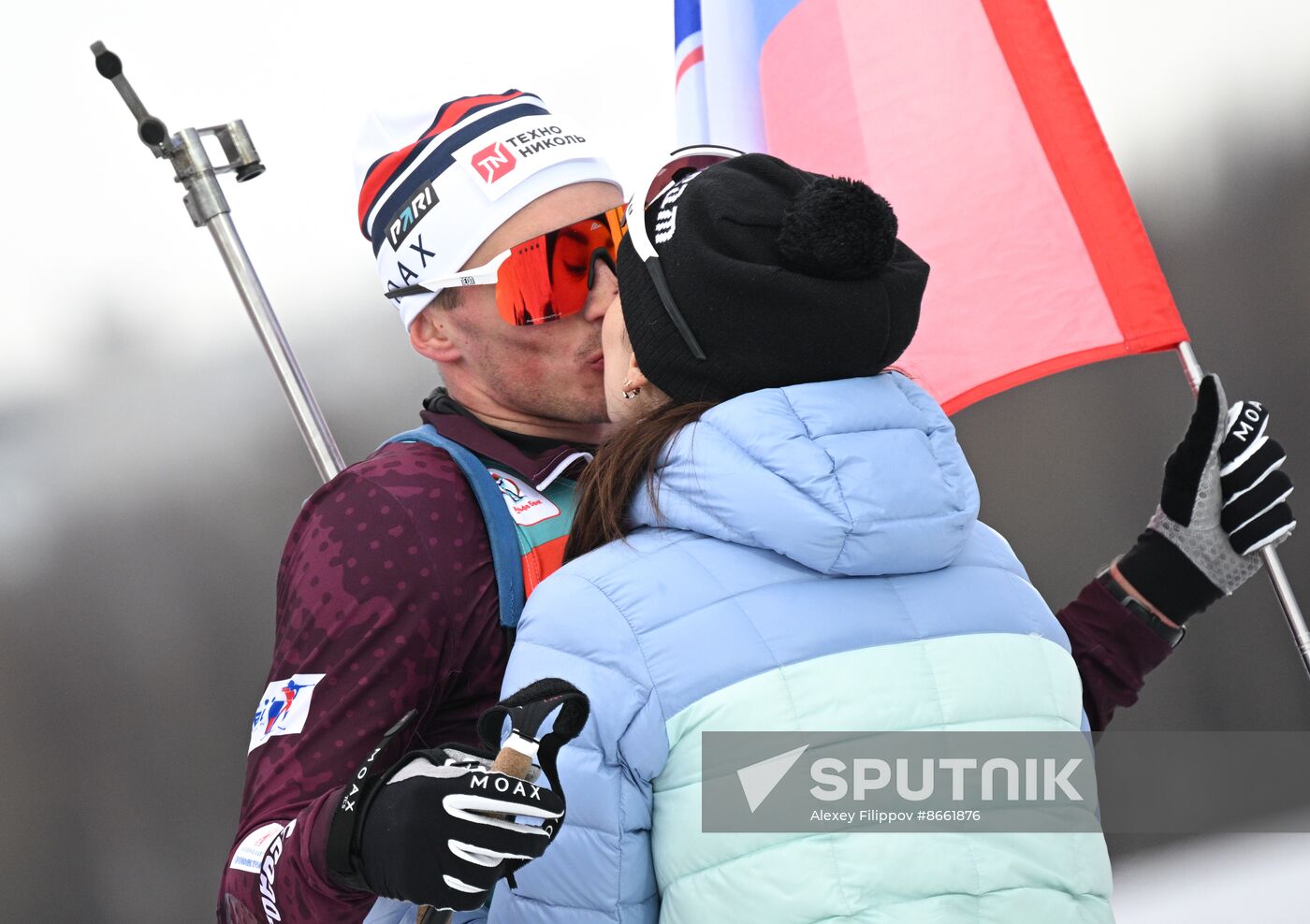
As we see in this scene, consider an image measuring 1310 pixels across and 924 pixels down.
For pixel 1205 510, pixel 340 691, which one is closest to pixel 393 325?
pixel 340 691

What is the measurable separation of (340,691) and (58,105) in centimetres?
157

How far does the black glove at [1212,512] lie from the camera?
47.5 inches

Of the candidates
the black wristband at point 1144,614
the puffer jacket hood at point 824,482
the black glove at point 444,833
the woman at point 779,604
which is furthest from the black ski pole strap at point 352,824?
the black wristband at point 1144,614

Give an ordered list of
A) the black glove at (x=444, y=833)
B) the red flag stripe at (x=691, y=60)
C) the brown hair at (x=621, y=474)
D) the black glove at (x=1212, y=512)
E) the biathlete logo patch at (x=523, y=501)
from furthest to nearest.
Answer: the red flag stripe at (x=691, y=60) → the black glove at (x=1212, y=512) → the biathlete logo patch at (x=523, y=501) → the brown hair at (x=621, y=474) → the black glove at (x=444, y=833)

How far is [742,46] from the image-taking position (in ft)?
5.61

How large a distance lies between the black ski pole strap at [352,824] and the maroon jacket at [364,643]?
0.25 ft

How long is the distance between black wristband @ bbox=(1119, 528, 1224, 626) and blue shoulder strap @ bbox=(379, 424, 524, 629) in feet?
2.15

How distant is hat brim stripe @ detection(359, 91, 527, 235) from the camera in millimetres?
1301

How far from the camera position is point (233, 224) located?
148cm

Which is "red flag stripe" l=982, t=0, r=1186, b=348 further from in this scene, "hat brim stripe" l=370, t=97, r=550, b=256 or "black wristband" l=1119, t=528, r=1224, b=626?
"hat brim stripe" l=370, t=97, r=550, b=256

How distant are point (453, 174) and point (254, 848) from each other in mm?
713

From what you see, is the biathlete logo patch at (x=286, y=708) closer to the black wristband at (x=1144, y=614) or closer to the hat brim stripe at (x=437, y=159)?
the hat brim stripe at (x=437, y=159)

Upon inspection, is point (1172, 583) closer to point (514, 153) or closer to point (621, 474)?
point (621, 474)

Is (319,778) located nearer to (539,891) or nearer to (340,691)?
(340,691)
